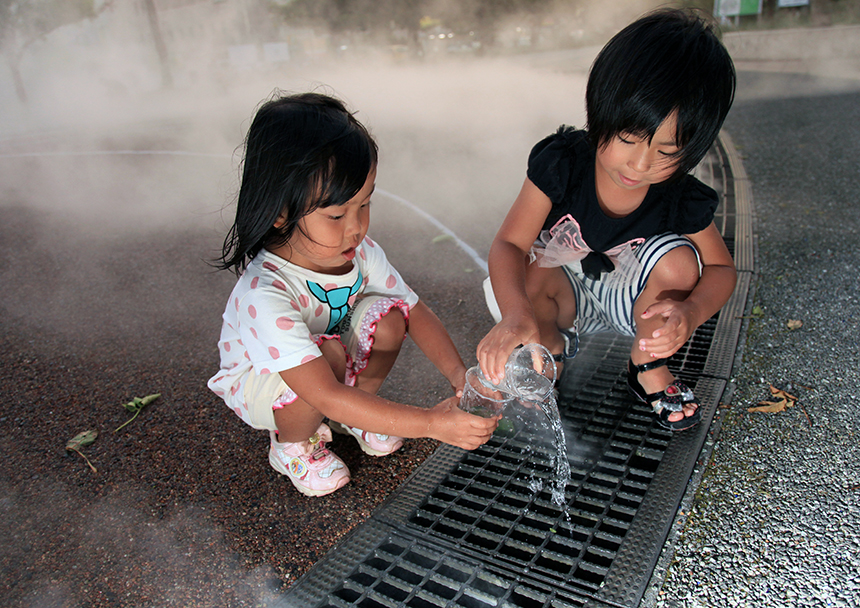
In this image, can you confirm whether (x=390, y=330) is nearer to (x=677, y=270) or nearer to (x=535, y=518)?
(x=535, y=518)

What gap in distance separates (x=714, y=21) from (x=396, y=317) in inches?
48.1

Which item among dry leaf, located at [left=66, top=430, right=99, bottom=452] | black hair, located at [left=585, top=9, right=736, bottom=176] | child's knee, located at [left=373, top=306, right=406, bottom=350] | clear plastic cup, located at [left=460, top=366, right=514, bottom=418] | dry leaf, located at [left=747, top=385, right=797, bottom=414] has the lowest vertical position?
dry leaf, located at [left=747, top=385, right=797, bottom=414]

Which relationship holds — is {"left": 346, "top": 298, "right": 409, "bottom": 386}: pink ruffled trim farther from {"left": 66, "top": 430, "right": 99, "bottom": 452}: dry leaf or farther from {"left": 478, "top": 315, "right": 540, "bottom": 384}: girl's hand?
{"left": 66, "top": 430, "right": 99, "bottom": 452}: dry leaf

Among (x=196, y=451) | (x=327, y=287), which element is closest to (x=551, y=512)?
(x=327, y=287)

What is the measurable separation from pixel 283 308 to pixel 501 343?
1.79 feet

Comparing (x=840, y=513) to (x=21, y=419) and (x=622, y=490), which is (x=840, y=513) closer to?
(x=622, y=490)

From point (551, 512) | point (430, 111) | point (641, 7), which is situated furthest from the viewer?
point (641, 7)

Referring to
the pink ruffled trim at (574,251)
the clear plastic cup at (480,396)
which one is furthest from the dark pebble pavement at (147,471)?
the pink ruffled trim at (574,251)

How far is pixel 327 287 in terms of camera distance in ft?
5.64

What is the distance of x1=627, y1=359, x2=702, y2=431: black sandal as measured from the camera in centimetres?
184

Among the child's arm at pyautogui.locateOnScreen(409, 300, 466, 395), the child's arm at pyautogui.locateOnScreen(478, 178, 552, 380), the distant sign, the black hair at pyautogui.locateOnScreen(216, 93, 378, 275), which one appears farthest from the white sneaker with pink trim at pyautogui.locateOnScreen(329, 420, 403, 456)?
the distant sign

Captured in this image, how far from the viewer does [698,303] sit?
176 cm

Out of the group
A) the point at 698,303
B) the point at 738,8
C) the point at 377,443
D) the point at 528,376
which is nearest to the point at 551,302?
the point at 528,376

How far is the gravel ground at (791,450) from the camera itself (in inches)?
53.9
